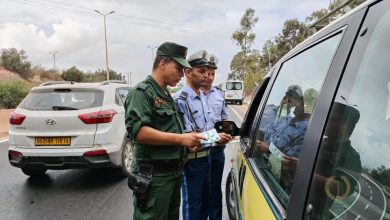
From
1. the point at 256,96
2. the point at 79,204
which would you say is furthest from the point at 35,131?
the point at 256,96

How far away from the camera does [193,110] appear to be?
3.26 m

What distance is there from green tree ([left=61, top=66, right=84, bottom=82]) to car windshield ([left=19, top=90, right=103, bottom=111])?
54.9 meters

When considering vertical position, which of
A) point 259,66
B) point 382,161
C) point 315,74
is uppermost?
point 315,74

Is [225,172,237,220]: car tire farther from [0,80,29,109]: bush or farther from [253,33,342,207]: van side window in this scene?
[0,80,29,109]: bush

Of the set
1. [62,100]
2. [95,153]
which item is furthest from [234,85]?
[95,153]

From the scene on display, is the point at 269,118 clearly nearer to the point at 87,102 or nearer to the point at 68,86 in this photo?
the point at 87,102

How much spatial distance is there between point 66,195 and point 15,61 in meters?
53.0

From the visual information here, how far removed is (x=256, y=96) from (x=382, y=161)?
2.07 m

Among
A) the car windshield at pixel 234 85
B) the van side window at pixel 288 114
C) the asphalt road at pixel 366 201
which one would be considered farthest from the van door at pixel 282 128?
the car windshield at pixel 234 85

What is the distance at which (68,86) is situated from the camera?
5652 mm

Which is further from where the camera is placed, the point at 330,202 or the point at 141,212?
the point at 141,212

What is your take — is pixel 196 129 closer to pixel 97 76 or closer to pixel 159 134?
pixel 159 134

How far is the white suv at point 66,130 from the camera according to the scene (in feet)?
17.1

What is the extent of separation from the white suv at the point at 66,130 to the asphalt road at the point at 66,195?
14.1 inches
